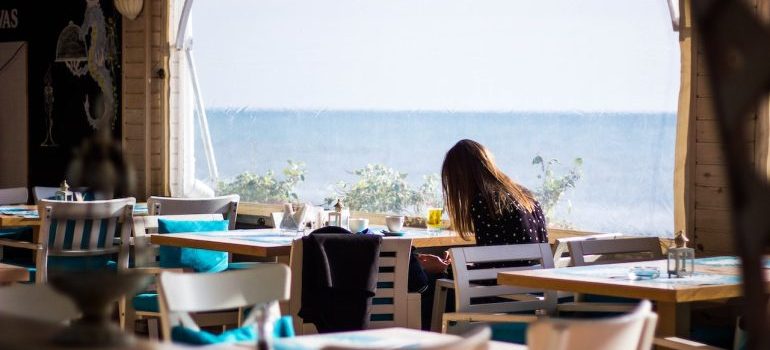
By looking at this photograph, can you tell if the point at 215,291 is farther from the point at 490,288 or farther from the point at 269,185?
the point at 269,185

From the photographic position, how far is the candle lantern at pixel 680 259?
4.66 meters

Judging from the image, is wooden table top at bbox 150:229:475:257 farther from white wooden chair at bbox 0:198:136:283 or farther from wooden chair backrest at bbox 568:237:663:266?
wooden chair backrest at bbox 568:237:663:266

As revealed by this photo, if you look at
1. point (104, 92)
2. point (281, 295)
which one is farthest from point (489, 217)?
point (104, 92)

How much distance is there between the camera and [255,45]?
9.76 m

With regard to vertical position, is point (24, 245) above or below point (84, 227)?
below

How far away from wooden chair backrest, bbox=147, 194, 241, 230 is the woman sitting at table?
244 cm

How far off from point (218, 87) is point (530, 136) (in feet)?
10.5

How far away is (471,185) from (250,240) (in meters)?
1.25

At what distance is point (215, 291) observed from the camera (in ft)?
11.6

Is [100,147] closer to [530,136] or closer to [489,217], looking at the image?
[489,217]

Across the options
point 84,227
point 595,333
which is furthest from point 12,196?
point 595,333

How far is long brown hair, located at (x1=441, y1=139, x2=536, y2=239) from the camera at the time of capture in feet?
18.9

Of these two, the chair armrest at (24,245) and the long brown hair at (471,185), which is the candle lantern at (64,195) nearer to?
the chair armrest at (24,245)

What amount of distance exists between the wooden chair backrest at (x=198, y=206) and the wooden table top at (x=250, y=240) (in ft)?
3.67
